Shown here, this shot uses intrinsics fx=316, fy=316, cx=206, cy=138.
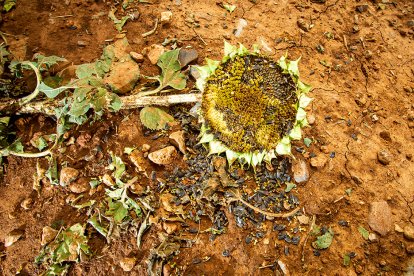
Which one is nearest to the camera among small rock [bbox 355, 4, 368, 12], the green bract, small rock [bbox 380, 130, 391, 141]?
the green bract

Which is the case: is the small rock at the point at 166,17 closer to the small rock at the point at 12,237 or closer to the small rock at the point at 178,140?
the small rock at the point at 178,140

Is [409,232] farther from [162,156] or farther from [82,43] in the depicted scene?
[82,43]

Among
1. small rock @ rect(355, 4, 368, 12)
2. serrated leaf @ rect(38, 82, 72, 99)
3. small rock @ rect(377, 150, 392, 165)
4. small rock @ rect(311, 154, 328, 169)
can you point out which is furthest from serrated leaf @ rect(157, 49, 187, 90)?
small rock @ rect(355, 4, 368, 12)

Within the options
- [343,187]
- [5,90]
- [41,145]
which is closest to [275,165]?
[343,187]

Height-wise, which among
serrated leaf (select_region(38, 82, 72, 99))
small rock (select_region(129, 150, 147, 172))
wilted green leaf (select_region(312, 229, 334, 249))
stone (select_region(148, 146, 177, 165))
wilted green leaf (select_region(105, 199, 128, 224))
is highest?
serrated leaf (select_region(38, 82, 72, 99))

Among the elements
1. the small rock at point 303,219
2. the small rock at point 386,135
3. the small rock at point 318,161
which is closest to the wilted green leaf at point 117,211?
the small rock at point 303,219

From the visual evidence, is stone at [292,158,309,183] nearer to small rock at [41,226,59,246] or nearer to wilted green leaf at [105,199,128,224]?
wilted green leaf at [105,199,128,224]
